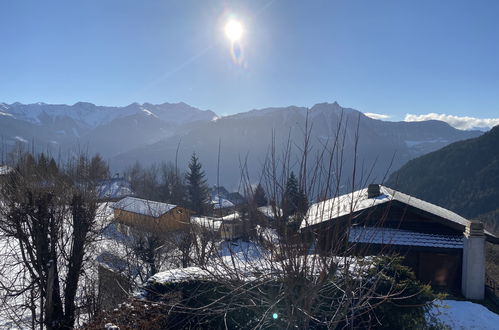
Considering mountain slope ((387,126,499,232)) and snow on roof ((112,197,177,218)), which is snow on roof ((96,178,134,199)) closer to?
snow on roof ((112,197,177,218))

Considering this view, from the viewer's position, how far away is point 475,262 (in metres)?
9.74

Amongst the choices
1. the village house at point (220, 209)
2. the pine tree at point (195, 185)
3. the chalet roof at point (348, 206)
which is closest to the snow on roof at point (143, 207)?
the chalet roof at point (348, 206)

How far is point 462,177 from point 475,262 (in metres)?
51.5

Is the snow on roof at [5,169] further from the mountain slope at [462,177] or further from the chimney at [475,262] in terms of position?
the mountain slope at [462,177]

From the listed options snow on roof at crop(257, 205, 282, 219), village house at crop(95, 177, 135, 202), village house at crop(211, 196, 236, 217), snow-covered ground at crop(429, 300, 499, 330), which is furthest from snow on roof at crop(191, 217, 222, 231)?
snow-covered ground at crop(429, 300, 499, 330)

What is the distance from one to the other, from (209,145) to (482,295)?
577 feet

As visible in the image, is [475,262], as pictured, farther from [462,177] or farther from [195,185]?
[462,177]

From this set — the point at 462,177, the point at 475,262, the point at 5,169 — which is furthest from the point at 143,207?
the point at 462,177

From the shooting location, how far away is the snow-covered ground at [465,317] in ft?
22.4

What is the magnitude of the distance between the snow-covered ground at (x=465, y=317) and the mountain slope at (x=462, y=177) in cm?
3904

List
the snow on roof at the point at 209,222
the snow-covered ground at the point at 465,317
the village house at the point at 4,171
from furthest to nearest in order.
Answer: the village house at the point at 4,171 → the snow-covered ground at the point at 465,317 → the snow on roof at the point at 209,222

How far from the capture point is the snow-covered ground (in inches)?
269

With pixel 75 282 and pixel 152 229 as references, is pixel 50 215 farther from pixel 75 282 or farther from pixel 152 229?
pixel 152 229

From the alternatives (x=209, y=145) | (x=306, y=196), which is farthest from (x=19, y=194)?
(x=209, y=145)
